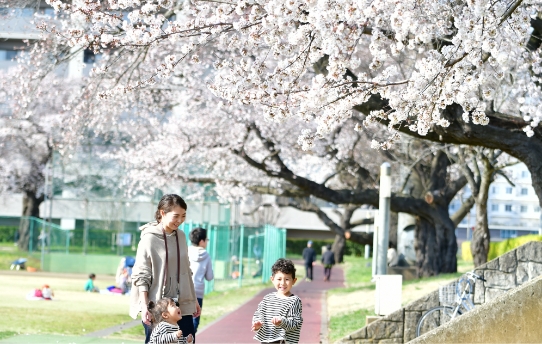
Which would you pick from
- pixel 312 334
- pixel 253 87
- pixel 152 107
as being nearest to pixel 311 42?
pixel 253 87

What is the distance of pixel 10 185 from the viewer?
150 ft

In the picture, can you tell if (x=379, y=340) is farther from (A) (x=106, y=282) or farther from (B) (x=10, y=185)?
(B) (x=10, y=185)

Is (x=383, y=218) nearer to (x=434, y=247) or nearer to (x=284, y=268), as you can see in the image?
(x=284, y=268)

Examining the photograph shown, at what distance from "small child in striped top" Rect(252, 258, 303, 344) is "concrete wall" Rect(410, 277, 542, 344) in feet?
3.03

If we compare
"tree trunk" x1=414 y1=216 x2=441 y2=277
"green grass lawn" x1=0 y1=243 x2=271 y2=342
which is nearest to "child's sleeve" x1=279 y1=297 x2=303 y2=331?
"green grass lawn" x1=0 y1=243 x2=271 y2=342

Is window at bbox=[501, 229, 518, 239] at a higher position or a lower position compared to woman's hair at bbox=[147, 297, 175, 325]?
higher

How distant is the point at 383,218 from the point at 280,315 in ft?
18.5

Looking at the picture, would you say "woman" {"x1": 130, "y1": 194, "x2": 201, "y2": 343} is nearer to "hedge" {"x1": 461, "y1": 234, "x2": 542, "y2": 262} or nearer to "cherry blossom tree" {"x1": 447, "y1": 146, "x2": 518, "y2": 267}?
"cherry blossom tree" {"x1": 447, "y1": 146, "x2": 518, "y2": 267}

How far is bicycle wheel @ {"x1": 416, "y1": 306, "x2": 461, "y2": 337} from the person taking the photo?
10383 mm

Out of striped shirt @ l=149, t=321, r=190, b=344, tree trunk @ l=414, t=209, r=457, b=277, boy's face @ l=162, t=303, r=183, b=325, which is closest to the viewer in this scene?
striped shirt @ l=149, t=321, r=190, b=344

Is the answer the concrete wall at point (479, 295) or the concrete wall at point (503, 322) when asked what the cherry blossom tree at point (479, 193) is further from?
the concrete wall at point (503, 322)

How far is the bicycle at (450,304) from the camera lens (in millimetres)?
10344

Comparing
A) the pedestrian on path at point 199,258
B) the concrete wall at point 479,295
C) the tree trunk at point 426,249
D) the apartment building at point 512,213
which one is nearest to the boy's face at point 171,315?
the pedestrian on path at point 199,258

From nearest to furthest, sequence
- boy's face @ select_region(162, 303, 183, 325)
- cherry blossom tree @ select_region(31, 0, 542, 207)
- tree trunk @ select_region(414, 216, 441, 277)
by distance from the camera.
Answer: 1. boy's face @ select_region(162, 303, 183, 325)
2. cherry blossom tree @ select_region(31, 0, 542, 207)
3. tree trunk @ select_region(414, 216, 441, 277)
